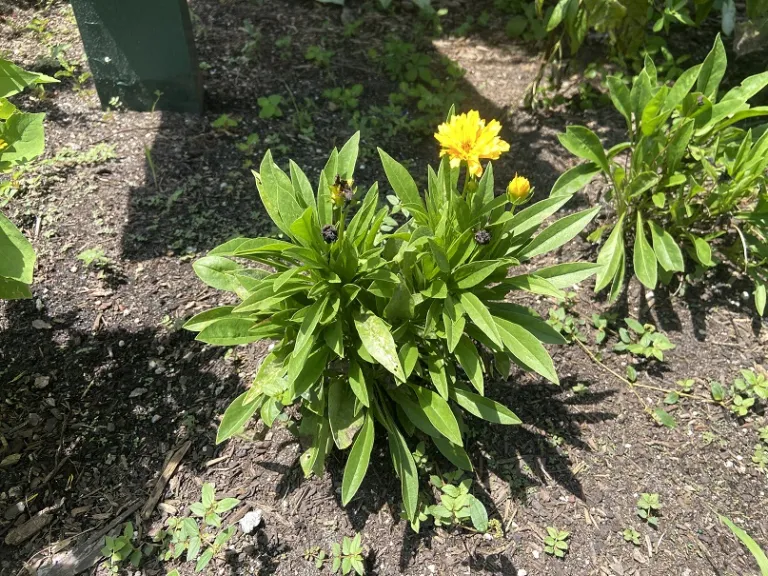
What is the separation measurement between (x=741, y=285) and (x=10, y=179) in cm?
339

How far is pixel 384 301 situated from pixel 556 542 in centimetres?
99

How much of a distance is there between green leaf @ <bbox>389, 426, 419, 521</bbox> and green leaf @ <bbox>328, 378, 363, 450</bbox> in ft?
0.43

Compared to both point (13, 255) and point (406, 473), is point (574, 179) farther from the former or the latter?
point (13, 255)

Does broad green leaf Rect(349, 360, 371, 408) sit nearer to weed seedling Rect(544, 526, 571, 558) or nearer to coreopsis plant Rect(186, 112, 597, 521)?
coreopsis plant Rect(186, 112, 597, 521)

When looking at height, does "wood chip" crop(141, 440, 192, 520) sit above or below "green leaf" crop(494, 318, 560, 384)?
below

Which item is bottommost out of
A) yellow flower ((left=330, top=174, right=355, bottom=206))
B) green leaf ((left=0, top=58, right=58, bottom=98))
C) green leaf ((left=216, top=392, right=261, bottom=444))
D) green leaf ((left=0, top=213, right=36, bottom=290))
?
green leaf ((left=216, top=392, right=261, bottom=444))

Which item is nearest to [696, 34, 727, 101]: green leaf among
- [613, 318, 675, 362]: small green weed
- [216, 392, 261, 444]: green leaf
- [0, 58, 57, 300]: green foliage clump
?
[613, 318, 675, 362]: small green weed

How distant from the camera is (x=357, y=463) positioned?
1884mm

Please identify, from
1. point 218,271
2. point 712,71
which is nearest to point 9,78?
point 218,271

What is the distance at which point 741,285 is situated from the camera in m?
2.85

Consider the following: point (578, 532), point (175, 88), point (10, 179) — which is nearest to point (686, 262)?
point (578, 532)

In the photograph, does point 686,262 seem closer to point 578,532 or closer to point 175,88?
point 578,532

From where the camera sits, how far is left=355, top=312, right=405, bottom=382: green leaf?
5.61 feet

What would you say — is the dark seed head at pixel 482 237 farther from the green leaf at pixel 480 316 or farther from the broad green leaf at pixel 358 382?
the broad green leaf at pixel 358 382
